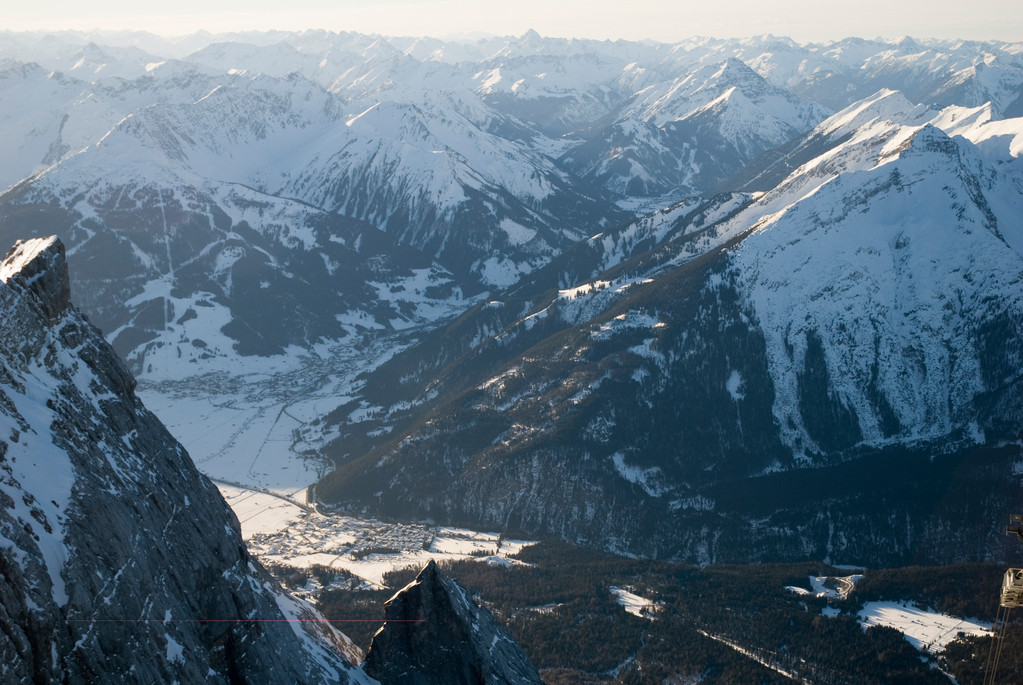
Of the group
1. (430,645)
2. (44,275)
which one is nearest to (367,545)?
(430,645)

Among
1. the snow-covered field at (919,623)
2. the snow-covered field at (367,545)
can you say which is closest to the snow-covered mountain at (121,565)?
the snow-covered field at (919,623)

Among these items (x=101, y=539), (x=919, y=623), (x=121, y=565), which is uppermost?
(x=101, y=539)

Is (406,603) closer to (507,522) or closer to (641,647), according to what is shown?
(641,647)

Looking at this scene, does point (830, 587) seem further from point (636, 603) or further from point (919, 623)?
point (636, 603)

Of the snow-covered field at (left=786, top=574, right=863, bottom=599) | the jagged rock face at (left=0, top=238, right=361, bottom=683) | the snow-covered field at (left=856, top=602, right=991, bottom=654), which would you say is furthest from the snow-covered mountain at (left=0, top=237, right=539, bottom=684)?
the snow-covered field at (left=786, top=574, right=863, bottom=599)

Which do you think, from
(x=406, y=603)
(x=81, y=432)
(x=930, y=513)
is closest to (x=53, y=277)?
(x=81, y=432)

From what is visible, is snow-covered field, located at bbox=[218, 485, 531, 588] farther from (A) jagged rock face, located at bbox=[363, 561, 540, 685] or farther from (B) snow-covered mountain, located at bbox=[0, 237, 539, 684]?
(B) snow-covered mountain, located at bbox=[0, 237, 539, 684]
